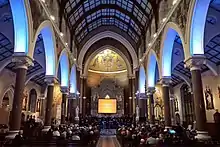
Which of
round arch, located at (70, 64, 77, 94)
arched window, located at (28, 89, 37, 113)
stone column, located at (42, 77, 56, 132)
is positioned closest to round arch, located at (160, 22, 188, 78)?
stone column, located at (42, 77, 56, 132)

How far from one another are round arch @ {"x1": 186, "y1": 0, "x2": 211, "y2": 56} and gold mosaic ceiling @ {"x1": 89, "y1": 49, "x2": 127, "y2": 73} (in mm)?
28718

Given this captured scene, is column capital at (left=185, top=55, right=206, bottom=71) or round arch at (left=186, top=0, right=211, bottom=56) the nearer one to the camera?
round arch at (left=186, top=0, right=211, bottom=56)

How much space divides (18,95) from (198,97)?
395 inches

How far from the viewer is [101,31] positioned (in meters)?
32.7

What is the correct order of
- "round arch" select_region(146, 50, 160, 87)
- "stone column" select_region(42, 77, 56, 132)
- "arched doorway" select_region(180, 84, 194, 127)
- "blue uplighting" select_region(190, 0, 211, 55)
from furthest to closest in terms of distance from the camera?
"arched doorway" select_region(180, 84, 194, 127) < "round arch" select_region(146, 50, 160, 87) < "stone column" select_region(42, 77, 56, 132) < "blue uplighting" select_region(190, 0, 211, 55)

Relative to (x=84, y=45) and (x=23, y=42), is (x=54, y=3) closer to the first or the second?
(x=23, y=42)

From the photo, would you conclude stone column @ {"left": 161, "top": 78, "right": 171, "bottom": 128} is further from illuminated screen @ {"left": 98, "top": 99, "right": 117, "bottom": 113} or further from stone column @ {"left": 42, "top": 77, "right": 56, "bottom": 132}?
illuminated screen @ {"left": 98, "top": 99, "right": 117, "bottom": 113}

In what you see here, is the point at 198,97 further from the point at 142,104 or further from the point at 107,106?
the point at 107,106

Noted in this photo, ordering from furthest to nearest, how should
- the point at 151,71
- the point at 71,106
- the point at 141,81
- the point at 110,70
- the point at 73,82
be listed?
the point at 110,70
the point at 141,81
the point at 73,82
the point at 71,106
the point at 151,71

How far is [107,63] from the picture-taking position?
4150cm

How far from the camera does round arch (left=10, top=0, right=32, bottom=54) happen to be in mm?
11422

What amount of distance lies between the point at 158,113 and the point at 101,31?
15.9 metres

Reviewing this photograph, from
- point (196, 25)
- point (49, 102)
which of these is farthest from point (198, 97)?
point (49, 102)

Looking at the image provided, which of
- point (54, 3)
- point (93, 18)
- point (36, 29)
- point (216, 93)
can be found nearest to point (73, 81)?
point (93, 18)
